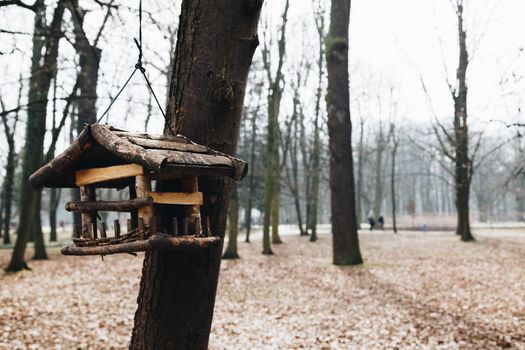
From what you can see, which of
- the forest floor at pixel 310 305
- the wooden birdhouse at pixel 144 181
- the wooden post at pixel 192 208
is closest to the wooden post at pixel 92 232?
the wooden birdhouse at pixel 144 181

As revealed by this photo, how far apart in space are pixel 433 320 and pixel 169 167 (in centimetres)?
576

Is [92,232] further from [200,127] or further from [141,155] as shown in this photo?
[200,127]

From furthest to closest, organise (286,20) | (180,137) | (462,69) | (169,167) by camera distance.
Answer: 1. (462,69)
2. (286,20)
3. (180,137)
4. (169,167)

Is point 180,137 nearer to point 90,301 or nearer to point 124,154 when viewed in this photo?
point 124,154

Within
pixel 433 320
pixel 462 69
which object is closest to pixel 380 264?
pixel 433 320

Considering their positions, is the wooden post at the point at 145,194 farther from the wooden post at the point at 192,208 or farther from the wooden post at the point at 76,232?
the wooden post at the point at 76,232

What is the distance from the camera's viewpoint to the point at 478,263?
11539mm

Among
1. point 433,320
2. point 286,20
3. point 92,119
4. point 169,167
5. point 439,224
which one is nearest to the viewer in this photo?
point 169,167

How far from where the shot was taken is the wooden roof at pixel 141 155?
1.91m

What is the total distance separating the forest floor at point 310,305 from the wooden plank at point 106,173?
12.1 ft

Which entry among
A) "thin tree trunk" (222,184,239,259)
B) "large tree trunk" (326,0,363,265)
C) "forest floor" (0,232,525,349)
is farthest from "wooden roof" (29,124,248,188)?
"thin tree trunk" (222,184,239,259)

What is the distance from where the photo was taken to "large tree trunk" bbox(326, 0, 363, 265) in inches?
425

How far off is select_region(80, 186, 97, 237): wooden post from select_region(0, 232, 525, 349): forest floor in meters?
3.64

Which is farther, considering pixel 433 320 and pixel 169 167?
pixel 433 320
